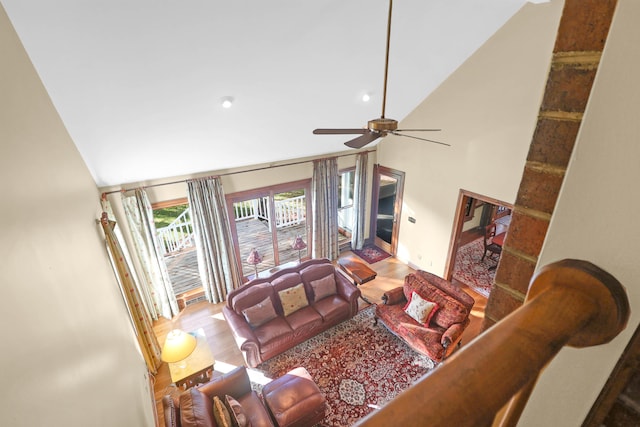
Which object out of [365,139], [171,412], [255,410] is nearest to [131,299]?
[171,412]

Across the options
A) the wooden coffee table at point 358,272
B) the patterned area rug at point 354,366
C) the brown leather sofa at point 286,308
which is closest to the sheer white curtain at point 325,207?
the wooden coffee table at point 358,272

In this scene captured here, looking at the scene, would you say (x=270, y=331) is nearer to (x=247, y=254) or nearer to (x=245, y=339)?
(x=245, y=339)

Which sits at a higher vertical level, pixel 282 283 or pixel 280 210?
pixel 282 283

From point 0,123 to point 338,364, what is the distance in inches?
160

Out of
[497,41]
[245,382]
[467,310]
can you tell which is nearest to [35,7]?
[245,382]

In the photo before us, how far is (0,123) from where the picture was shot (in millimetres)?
1323

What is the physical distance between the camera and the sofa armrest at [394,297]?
183 inches

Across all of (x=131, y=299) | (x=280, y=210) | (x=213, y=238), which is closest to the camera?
(x=131, y=299)

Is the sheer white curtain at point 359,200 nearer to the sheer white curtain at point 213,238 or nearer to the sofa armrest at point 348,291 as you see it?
the sofa armrest at point 348,291

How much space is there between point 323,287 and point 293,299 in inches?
20.5

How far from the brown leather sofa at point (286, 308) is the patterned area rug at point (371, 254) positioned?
1811 mm

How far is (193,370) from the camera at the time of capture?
3.50 metres

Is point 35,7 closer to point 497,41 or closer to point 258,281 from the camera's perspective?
point 258,281

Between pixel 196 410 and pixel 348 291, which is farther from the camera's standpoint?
pixel 348 291
